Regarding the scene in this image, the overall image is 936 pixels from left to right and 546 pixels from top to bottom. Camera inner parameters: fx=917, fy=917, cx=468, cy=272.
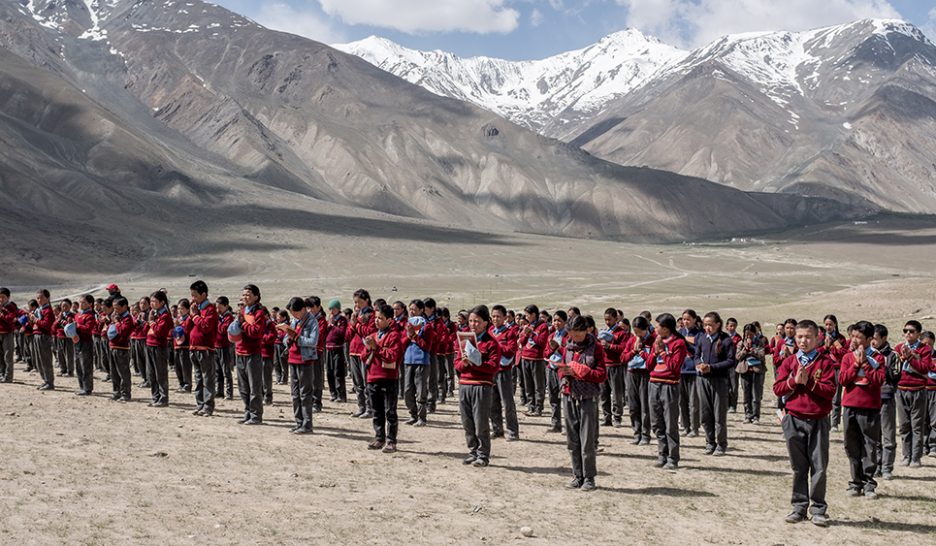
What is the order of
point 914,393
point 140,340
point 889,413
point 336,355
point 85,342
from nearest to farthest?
point 889,413
point 914,393
point 85,342
point 140,340
point 336,355

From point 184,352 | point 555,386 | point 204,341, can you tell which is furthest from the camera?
point 184,352

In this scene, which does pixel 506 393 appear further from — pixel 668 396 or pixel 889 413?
pixel 889 413

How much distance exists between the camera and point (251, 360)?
16891 mm

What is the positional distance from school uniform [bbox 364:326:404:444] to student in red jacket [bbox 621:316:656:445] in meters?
4.33

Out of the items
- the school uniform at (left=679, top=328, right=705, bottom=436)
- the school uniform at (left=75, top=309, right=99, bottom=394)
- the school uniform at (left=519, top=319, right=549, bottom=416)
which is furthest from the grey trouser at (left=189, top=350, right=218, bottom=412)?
the school uniform at (left=679, top=328, right=705, bottom=436)

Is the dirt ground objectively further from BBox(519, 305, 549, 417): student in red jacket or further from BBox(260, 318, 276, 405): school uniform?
BBox(260, 318, 276, 405): school uniform

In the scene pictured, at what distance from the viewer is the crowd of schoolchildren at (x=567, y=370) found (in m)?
12.6

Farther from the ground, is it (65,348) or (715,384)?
(65,348)

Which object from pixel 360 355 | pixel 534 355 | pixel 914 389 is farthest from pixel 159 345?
pixel 914 389

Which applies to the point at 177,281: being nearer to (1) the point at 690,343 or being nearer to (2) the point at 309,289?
(2) the point at 309,289

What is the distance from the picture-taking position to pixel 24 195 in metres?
116

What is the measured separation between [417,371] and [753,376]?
831 centimetres

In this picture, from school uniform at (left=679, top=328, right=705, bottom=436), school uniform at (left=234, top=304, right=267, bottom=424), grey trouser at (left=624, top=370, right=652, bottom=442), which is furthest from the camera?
grey trouser at (left=624, top=370, right=652, bottom=442)

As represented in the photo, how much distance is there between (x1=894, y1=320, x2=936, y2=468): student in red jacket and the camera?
15.1 metres
